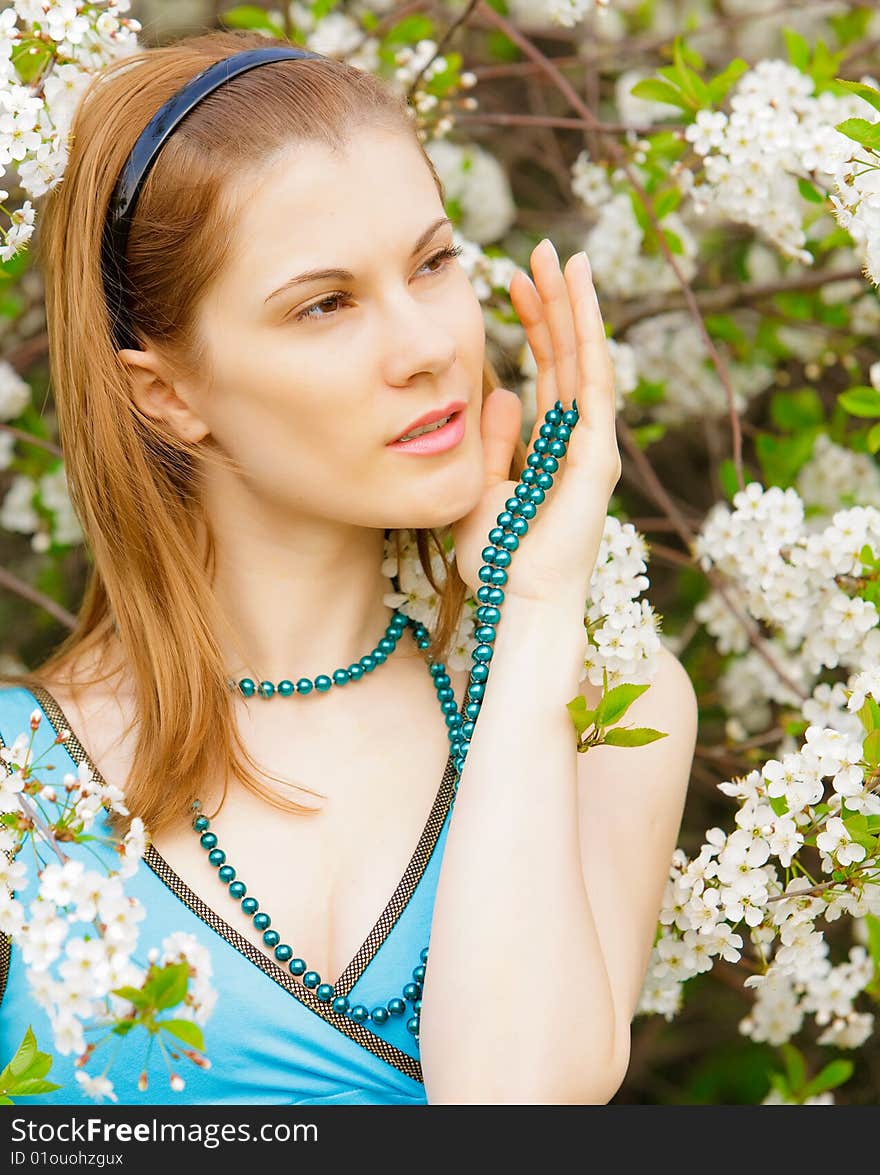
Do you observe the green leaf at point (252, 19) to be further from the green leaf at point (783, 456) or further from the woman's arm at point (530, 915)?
the woman's arm at point (530, 915)

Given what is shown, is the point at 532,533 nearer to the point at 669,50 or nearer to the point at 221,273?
the point at 221,273

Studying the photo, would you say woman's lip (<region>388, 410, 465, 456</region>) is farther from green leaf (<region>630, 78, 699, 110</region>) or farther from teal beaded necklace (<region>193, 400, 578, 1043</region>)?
green leaf (<region>630, 78, 699, 110</region>)

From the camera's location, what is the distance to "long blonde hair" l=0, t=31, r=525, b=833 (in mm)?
1618

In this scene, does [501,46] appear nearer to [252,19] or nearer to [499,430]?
[252,19]

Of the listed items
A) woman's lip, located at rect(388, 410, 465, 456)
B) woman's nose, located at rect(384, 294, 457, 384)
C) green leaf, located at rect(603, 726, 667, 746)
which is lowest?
green leaf, located at rect(603, 726, 667, 746)

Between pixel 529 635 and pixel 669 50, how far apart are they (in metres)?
1.51

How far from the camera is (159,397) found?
177cm

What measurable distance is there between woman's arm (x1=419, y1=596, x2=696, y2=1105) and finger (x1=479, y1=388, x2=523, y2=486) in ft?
0.82

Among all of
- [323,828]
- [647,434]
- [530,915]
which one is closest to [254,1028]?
[323,828]

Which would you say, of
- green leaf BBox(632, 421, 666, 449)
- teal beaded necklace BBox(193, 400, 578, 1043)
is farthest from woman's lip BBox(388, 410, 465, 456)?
green leaf BBox(632, 421, 666, 449)

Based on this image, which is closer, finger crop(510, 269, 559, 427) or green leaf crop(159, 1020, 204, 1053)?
green leaf crop(159, 1020, 204, 1053)

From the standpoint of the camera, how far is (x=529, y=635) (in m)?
1.58

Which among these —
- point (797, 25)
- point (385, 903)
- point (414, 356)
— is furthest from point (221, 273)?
point (797, 25)

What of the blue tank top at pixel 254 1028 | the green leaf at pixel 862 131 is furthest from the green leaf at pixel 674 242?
the blue tank top at pixel 254 1028
